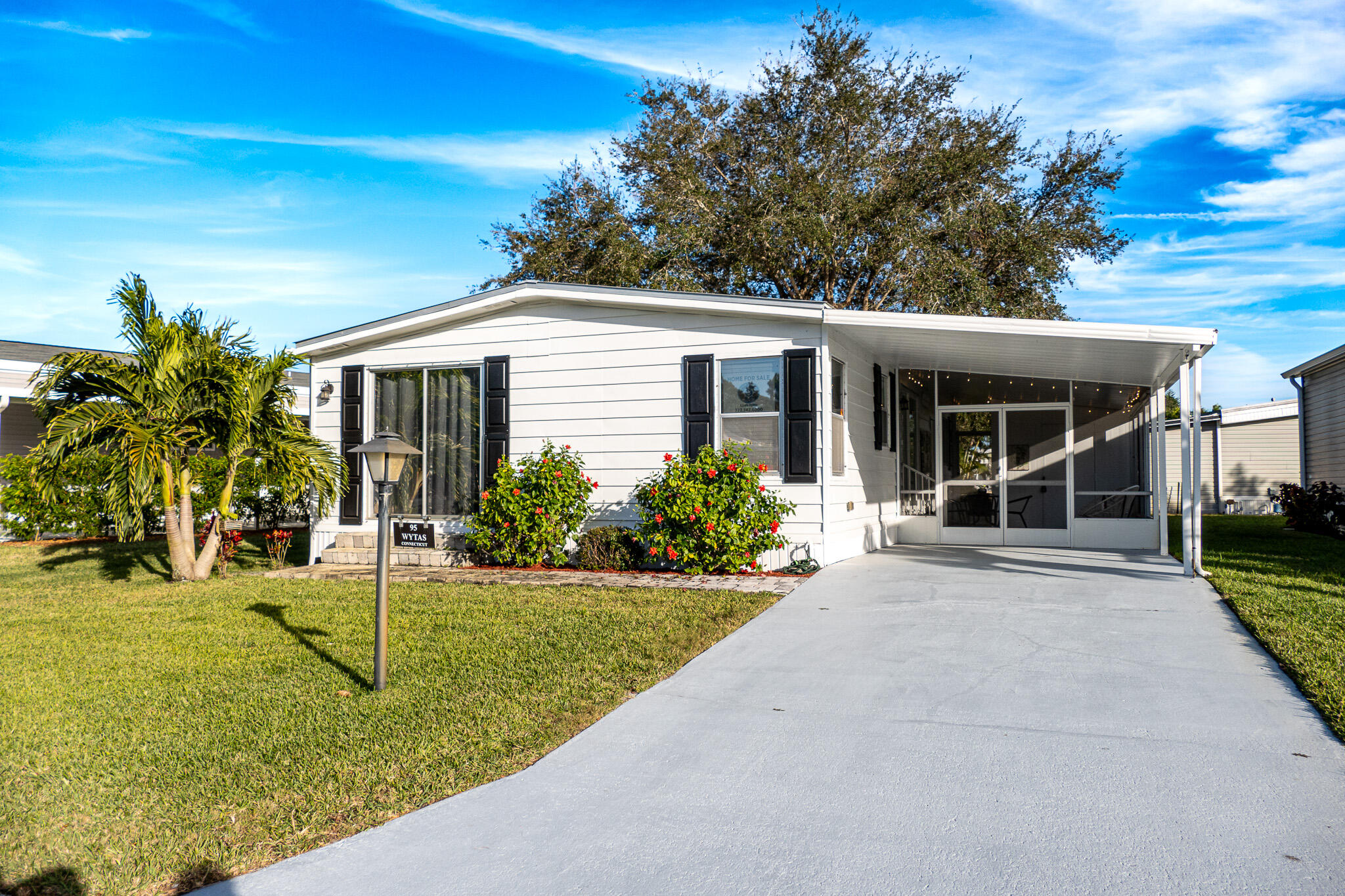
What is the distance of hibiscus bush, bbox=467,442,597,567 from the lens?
28.1ft

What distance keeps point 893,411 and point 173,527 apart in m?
8.62

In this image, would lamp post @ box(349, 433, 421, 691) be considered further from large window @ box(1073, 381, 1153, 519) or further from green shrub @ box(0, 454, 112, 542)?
green shrub @ box(0, 454, 112, 542)

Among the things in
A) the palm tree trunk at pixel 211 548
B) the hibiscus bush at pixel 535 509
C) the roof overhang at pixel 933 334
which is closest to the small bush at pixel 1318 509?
the roof overhang at pixel 933 334

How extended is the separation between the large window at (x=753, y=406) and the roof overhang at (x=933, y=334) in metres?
0.53

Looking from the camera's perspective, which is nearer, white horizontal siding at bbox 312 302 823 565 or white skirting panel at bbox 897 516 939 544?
white horizontal siding at bbox 312 302 823 565

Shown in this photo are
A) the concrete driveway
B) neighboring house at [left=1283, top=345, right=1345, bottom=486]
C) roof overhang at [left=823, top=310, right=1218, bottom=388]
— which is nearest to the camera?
the concrete driveway

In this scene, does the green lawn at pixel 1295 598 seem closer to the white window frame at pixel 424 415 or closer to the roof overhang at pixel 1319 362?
the roof overhang at pixel 1319 362

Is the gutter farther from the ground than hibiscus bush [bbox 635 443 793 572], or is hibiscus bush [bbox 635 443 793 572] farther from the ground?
the gutter

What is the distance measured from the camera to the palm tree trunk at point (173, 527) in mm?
7859

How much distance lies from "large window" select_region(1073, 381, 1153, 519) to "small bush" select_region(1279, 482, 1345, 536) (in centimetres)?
429

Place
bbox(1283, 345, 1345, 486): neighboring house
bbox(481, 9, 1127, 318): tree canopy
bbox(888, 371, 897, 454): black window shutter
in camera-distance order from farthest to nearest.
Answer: bbox(481, 9, 1127, 318): tree canopy, bbox(1283, 345, 1345, 486): neighboring house, bbox(888, 371, 897, 454): black window shutter

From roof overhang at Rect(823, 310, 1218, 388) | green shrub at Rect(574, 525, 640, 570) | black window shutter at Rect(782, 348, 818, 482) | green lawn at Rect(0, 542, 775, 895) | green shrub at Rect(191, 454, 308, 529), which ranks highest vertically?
roof overhang at Rect(823, 310, 1218, 388)

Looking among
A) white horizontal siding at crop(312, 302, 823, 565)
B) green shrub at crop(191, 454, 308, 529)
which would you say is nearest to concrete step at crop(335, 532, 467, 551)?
white horizontal siding at crop(312, 302, 823, 565)

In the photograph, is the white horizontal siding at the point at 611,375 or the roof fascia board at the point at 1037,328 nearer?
the roof fascia board at the point at 1037,328
